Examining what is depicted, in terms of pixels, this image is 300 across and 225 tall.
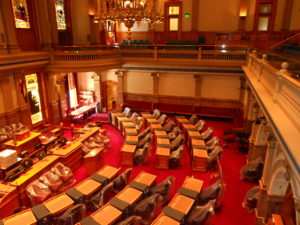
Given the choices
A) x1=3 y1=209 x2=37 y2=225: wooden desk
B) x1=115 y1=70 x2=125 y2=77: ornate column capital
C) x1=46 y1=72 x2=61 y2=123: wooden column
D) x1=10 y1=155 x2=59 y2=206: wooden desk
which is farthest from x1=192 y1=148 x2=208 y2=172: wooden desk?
x1=46 y1=72 x2=61 y2=123: wooden column

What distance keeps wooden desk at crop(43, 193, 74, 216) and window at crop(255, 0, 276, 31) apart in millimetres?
15156

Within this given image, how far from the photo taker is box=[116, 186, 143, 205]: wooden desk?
255 inches

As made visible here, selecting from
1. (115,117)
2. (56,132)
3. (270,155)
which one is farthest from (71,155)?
(270,155)

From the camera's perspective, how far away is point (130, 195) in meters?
6.69

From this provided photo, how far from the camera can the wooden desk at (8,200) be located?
22.0 feet

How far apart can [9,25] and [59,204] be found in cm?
883

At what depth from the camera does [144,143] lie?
33.7ft

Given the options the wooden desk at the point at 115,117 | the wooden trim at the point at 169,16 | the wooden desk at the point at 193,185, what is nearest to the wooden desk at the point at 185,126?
the wooden desk at the point at 115,117

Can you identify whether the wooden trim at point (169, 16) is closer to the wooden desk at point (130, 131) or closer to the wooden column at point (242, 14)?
the wooden column at point (242, 14)

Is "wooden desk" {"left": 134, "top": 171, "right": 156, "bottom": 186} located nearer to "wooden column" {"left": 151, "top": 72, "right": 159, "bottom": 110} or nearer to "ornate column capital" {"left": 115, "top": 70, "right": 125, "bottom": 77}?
"wooden column" {"left": 151, "top": 72, "right": 159, "bottom": 110}

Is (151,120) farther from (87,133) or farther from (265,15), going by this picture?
(265,15)

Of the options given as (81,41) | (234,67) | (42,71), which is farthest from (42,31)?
(234,67)

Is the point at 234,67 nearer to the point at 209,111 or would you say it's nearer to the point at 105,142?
the point at 209,111

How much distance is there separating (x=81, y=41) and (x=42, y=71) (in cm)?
394
